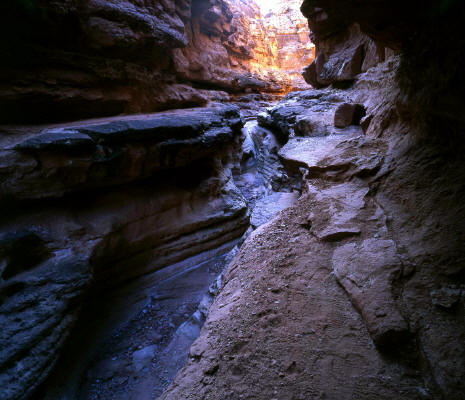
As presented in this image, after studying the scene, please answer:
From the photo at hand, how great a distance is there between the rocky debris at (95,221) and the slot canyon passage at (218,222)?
3 centimetres

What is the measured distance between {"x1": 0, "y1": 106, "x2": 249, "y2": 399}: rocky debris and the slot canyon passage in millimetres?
A: 30

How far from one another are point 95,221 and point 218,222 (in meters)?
3.09

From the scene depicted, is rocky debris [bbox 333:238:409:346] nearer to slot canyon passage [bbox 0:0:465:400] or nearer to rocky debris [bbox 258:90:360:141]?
slot canyon passage [bbox 0:0:465:400]

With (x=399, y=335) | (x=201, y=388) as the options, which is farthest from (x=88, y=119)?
(x=399, y=335)

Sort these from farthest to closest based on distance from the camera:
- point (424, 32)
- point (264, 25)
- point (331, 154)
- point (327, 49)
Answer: point (264, 25)
point (327, 49)
point (331, 154)
point (424, 32)

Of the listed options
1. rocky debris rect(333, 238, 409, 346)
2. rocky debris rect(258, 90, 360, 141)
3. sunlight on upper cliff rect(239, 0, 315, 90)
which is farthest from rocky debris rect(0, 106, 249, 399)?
sunlight on upper cliff rect(239, 0, 315, 90)

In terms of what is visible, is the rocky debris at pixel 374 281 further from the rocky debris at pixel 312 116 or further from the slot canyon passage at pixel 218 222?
the rocky debris at pixel 312 116

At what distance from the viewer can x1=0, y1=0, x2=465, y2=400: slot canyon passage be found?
4.78 feet

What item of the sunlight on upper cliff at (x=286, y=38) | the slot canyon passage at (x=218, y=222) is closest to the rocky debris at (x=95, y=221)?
the slot canyon passage at (x=218, y=222)

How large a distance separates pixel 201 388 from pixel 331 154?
126 inches

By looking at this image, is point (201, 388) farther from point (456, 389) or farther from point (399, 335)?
point (456, 389)

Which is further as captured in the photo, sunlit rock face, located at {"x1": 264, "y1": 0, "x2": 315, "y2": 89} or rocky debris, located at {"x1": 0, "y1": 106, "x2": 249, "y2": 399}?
sunlit rock face, located at {"x1": 264, "y1": 0, "x2": 315, "y2": 89}

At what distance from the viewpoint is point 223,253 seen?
6.49 metres

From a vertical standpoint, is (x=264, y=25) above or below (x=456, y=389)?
above
